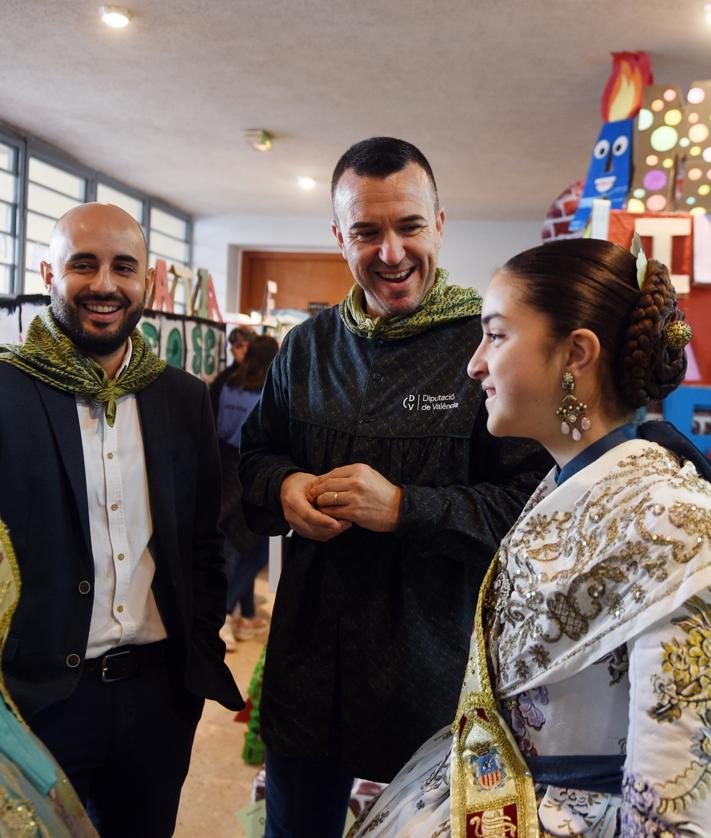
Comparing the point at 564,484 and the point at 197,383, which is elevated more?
the point at 197,383

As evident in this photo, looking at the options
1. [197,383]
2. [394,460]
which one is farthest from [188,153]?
[394,460]

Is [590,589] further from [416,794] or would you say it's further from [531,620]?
[416,794]

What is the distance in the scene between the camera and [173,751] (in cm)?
155

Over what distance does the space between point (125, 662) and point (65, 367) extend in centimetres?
56

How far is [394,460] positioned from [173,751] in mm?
734

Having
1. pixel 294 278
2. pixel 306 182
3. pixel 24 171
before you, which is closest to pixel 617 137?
pixel 306 182

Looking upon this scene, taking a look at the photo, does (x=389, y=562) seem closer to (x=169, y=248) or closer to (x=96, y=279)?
(x=96, y=279)

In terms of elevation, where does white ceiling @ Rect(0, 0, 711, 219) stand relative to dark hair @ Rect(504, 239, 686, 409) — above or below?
above

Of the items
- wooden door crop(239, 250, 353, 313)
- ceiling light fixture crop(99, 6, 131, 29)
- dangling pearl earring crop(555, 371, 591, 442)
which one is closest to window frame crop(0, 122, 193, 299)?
ceiling light fixture crop(99, 6, 131, 29)

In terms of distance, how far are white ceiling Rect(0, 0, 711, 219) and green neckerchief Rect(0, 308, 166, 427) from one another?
2871 mm

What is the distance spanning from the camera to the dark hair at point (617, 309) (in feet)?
3.42

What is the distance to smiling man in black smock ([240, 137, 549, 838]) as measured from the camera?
4.49ft

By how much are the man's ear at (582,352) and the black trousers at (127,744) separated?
3.25 feet

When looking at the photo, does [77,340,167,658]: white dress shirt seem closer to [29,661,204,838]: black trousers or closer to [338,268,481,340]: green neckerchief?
[29,661,204,838]: black trousers
